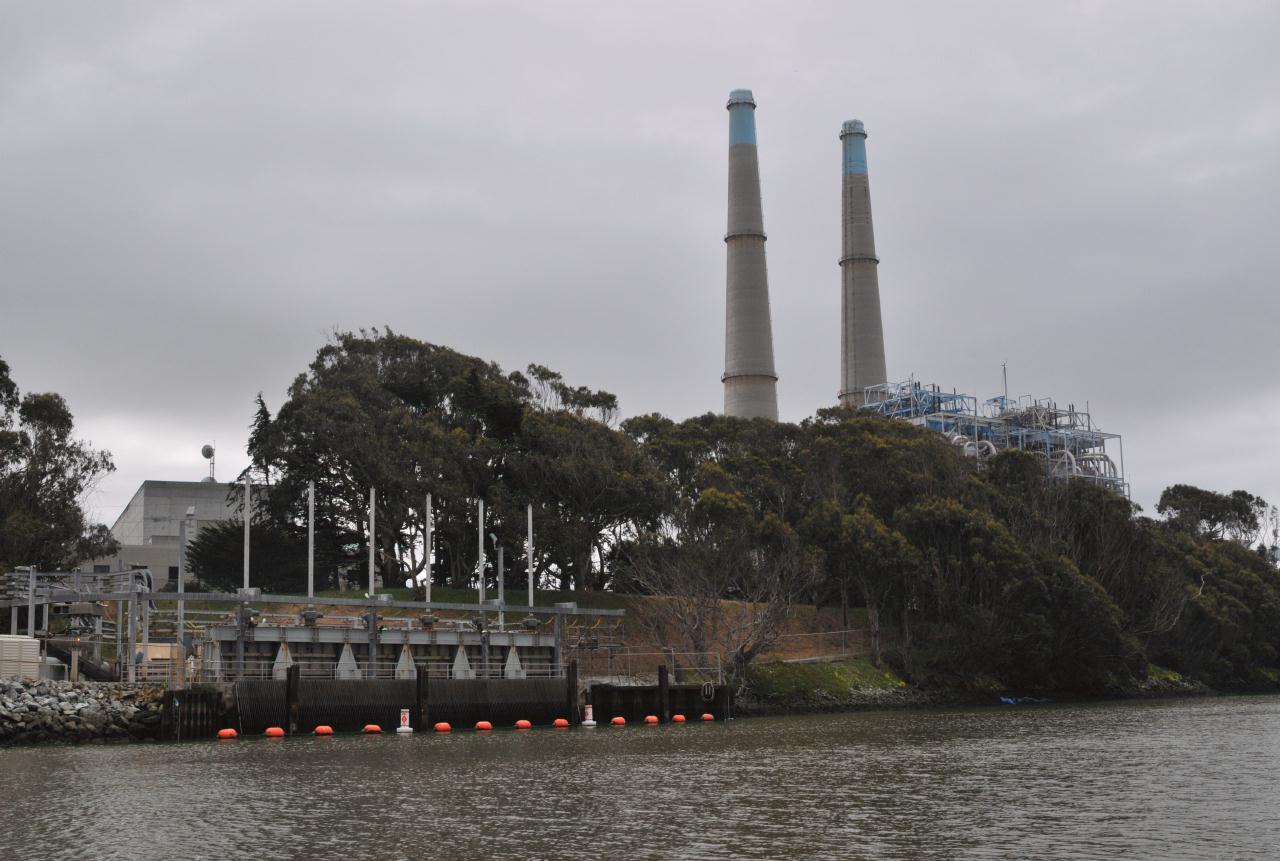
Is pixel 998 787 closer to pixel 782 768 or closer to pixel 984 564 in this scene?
pixel 782 768

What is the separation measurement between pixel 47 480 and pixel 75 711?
33044 mm

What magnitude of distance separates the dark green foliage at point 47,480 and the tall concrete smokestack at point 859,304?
72164 millimetres

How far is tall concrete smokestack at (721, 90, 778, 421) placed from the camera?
4596 inches

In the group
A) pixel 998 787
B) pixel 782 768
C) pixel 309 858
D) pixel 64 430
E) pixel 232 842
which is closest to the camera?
pixel 309 858

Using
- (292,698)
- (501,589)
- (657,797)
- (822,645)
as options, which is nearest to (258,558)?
(501,589)

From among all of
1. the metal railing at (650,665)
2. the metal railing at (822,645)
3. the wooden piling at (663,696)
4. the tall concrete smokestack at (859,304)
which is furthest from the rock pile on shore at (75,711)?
the tall concrete smokestack at (859,304)

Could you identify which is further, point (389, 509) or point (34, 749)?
point (389, 509)

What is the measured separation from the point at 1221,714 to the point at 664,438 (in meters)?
45.1

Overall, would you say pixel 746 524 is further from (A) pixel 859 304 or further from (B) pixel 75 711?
(A) pixel 859 304

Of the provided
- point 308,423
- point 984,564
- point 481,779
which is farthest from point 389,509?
point 481,779

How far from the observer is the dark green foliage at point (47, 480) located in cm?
7606

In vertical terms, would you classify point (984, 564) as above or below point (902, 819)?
above

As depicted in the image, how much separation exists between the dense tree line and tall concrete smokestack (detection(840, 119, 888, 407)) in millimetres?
32873

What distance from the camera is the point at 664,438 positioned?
10006 centimetres
